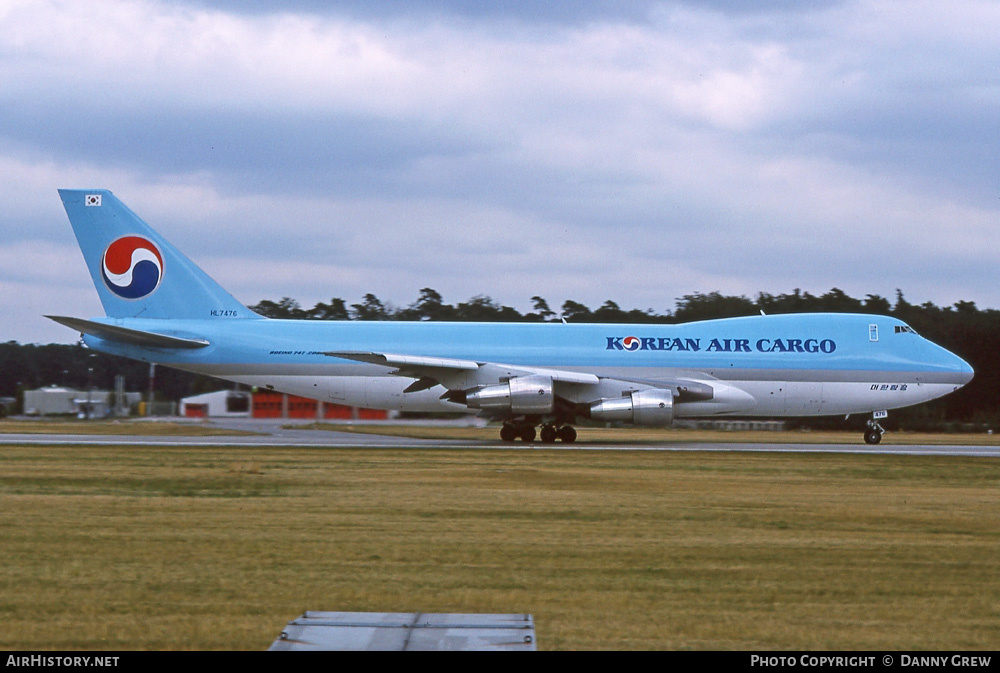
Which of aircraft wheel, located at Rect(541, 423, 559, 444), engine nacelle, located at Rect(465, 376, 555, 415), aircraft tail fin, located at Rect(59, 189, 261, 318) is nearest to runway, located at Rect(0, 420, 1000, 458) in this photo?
aircraft wheel, located at Rect(541, 423, 559, 444)

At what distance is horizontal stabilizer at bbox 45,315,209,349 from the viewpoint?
32.6 m

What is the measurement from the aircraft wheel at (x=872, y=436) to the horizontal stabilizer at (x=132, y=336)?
21090 millimetres

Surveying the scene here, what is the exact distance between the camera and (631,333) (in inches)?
1351

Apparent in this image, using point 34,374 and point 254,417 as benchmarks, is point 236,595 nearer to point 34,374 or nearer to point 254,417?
point 254,417

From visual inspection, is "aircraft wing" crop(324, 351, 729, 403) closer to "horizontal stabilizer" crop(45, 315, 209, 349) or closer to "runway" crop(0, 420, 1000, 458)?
"runway" crop(0, 420, 1000, 458)

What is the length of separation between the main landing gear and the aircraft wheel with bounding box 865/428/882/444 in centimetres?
965

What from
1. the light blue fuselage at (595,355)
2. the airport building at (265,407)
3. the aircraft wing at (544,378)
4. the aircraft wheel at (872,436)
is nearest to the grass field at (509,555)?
the aircraft wing at (544,378)

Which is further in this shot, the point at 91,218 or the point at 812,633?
the point at 91,218

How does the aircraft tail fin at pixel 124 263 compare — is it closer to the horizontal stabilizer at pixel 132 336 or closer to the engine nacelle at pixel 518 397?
the horizontal stabilizer at pixel 132 336

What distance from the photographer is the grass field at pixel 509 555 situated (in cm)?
739

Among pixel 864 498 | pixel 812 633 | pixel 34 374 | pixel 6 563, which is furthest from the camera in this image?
pixel 34 374

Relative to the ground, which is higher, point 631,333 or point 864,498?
point 631,333
